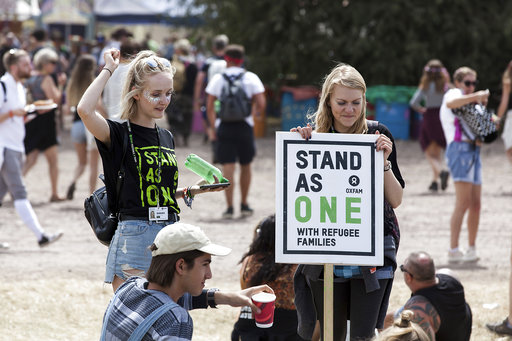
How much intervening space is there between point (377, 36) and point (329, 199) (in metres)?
15.5

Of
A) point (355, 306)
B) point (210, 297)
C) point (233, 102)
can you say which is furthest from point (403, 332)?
point (233, 102)

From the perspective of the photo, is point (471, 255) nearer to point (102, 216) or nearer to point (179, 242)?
point (102, 216)

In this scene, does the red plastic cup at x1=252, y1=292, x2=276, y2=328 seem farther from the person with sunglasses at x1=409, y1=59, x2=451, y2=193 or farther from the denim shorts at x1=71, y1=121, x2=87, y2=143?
the person with sunglasses at x1=409, y1=59, x2=451, y2=193

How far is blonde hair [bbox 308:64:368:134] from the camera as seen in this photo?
13.7ft

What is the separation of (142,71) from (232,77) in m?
6.01

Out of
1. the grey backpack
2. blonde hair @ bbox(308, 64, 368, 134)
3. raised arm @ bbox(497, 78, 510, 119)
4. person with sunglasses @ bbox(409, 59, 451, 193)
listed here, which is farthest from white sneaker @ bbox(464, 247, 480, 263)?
blonde hair @ bbox(308, 64, 368, 134)

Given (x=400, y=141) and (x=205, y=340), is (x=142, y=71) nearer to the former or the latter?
(x=205, y=340)

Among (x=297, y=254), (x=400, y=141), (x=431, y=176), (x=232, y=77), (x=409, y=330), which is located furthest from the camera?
(x=400, y=141)

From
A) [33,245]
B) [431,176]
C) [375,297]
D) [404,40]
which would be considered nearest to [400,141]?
[404,40]

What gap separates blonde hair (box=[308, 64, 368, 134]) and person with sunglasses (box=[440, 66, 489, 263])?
12.5 ft

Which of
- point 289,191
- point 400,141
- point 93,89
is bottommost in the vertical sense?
point 400,141

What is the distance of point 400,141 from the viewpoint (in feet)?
60.2

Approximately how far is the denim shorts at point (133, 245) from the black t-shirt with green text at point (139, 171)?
65 mm

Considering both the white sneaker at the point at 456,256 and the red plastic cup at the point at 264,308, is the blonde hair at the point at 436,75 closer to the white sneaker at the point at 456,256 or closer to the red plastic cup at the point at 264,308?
the white sneaker at the point at 456,256
